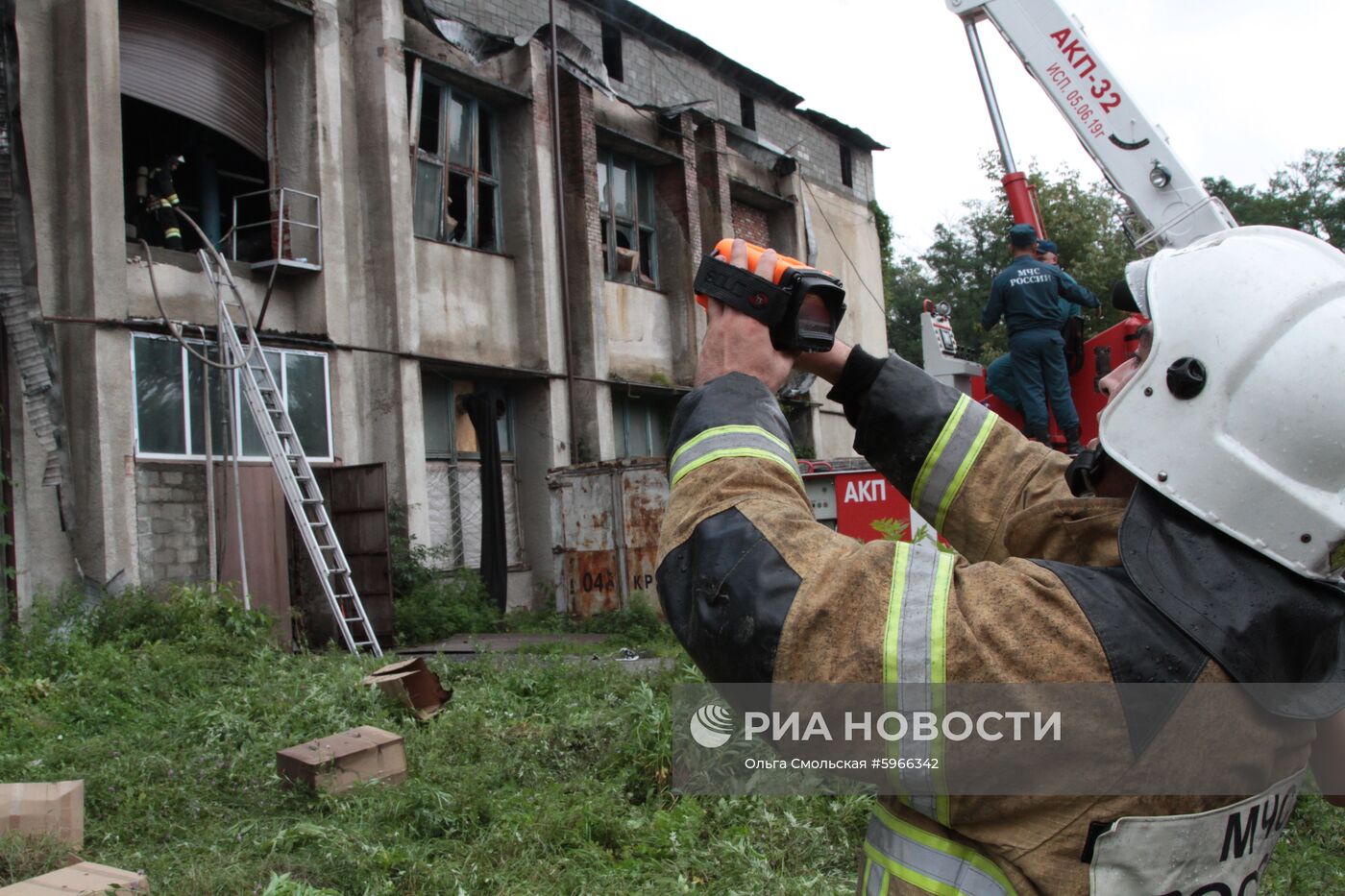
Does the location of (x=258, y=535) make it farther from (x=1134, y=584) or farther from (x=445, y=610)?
(x=1134, y=584)

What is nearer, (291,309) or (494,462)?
(291,309)

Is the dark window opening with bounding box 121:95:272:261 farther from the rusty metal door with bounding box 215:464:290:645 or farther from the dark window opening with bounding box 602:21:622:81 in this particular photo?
the dark window opening with bounding box 602:21:622:81

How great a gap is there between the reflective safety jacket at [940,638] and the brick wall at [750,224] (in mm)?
16790

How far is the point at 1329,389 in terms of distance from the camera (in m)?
1.17

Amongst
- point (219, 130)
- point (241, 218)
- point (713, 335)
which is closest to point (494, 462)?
point (241, 218)

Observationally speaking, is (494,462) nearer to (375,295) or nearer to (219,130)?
(375,295)

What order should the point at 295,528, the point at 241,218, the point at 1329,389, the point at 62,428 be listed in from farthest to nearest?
the point at 241,218
the point at 295,528
the point at 62,428
the point at 1329,389

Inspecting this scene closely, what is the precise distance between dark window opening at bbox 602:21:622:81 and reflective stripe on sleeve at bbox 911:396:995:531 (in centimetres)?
1574

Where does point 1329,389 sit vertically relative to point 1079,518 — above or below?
above

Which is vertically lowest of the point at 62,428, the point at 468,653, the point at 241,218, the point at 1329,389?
the point at 468,653

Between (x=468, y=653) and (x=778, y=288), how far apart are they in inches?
324

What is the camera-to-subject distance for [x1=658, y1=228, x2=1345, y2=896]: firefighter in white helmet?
1111 millimetres

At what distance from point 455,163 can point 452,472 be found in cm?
388

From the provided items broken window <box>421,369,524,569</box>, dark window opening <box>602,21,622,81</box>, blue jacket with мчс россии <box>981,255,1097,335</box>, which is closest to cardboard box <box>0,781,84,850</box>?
blue jacket with мчс россии <box>981,255,1097,335</box>
